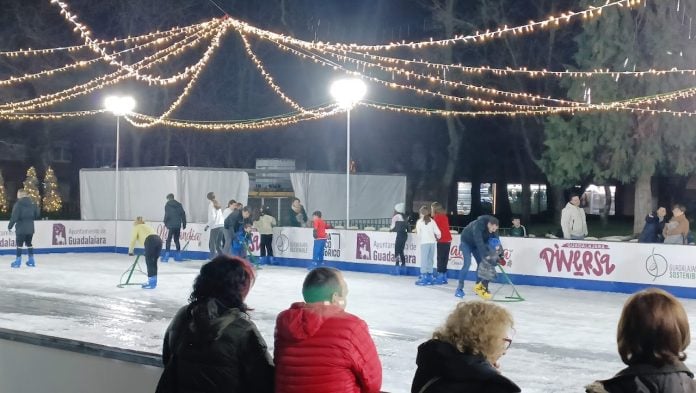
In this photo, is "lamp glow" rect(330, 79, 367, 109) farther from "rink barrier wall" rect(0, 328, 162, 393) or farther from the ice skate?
"rink barrier wall" rect(0, 328, 162, 393)

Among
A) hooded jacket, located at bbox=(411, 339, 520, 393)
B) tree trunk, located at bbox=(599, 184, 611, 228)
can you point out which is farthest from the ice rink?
tree trunk, located at bbox=(599, 184, 611, 228)

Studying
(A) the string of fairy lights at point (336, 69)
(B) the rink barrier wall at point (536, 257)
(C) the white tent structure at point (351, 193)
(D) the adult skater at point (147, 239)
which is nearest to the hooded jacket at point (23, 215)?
(A) the string of fairy lights at point (336, 69)

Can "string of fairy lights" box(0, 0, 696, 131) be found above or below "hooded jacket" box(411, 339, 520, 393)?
above

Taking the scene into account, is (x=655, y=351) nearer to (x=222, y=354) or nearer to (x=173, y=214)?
(x=222, y=354)

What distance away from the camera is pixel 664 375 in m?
2.65

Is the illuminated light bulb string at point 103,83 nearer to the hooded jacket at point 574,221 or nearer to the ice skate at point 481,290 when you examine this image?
the ice skate at point 481,290

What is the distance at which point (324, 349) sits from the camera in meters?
3.35

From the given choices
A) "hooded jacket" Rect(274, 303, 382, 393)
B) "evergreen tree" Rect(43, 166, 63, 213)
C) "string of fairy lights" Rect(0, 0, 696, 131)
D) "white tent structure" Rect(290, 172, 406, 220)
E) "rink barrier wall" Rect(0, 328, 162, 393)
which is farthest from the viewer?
"evergreen tree" Rect(43, 166, 63, 213)

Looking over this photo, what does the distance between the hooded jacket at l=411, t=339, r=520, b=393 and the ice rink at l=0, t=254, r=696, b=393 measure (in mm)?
3799

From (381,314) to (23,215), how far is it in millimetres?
9389

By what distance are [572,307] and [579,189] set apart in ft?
97.0

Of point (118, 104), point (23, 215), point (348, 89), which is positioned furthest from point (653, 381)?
point (118, 104)

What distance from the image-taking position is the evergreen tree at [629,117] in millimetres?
28156

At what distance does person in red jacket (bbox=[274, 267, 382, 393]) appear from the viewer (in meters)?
3.34
